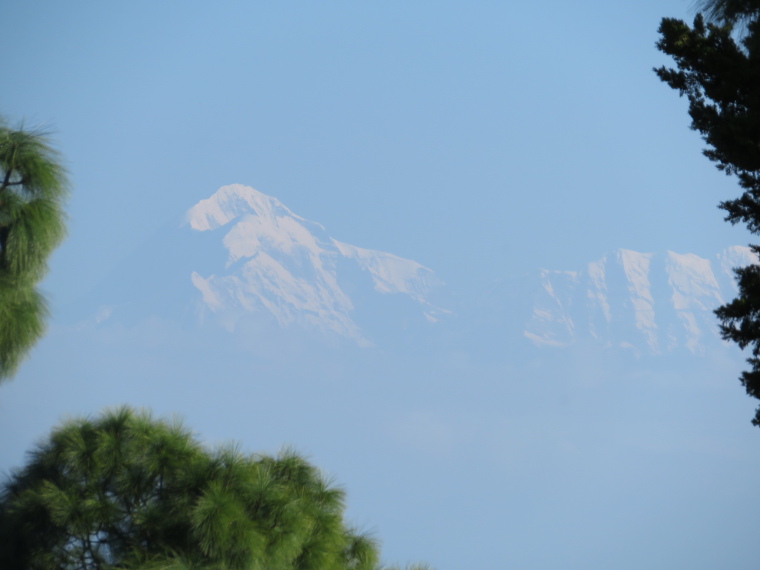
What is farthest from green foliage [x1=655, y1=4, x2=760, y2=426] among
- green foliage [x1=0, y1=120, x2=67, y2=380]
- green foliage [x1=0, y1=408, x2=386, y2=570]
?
green foliage [x1=0, y1=120, x2=67, y2=380]

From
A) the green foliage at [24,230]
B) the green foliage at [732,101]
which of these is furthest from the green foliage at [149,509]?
the green foliage at [732,101]

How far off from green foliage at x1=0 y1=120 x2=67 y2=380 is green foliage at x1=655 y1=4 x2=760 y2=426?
88.4 inches

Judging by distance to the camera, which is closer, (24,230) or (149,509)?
(24,230)

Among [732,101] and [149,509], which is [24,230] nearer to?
[149,509]

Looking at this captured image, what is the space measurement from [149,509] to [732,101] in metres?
2.49

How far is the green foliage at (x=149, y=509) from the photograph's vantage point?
279 cm

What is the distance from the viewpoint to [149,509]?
119 inches

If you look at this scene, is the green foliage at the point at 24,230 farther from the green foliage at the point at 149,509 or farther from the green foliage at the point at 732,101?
the green foliage at the point at 732,101

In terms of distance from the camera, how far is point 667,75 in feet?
10.1

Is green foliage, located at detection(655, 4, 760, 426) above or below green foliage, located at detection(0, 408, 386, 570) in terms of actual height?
above

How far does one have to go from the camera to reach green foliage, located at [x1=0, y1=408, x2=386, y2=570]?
2791 millimetres

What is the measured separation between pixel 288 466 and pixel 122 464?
72cm

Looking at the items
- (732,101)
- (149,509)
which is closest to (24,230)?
(149,509)

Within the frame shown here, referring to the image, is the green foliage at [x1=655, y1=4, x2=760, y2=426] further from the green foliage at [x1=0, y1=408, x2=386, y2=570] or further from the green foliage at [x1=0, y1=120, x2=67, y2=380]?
the green foliage at [x1=0, y1=120, x2=67, y2=380]
